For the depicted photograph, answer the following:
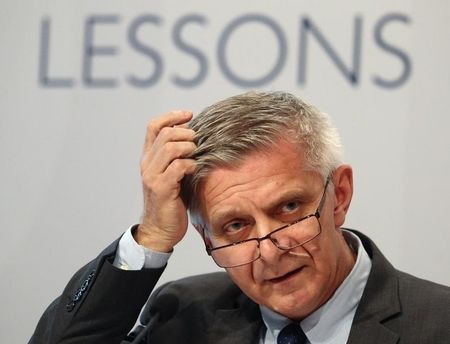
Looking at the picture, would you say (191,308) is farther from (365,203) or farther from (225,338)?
(365,203)

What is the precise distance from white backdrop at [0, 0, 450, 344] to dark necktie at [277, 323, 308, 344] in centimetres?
65

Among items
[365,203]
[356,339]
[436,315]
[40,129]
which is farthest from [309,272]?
[40,129]

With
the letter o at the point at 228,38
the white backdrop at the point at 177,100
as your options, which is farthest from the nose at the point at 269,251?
the letter o at the point at 228,38

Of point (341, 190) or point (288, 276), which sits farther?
point (341, 190)

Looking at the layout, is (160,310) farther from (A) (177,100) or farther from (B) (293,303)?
(A) (177,100)

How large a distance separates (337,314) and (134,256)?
18.4 inches

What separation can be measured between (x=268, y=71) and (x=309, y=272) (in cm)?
91

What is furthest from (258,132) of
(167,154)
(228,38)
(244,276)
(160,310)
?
(228,38)

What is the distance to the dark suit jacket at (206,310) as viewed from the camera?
182cm

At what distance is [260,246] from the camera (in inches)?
70.2

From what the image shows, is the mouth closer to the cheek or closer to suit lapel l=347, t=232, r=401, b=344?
the cheek

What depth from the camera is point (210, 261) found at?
2.61 m

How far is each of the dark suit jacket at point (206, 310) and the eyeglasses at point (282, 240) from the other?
0.66ft

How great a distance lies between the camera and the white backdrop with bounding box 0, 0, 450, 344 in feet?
8.04
